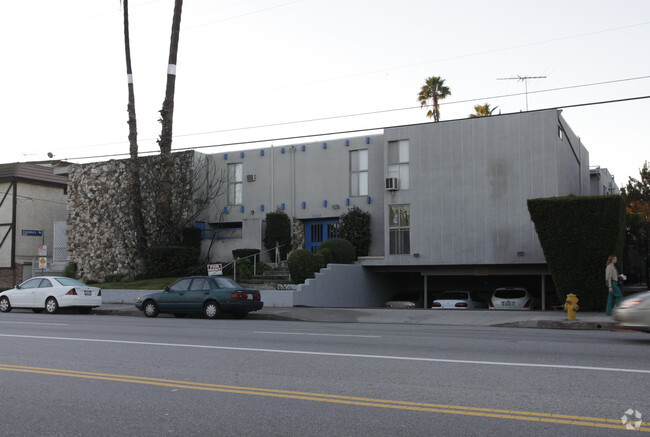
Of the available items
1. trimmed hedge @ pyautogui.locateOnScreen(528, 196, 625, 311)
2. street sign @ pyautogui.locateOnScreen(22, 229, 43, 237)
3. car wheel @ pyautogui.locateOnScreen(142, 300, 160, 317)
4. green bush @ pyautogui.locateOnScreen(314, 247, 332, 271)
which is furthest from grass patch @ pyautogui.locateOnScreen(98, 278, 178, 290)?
trimmed hedge @ pyautogui.locateOnScreen(528, 196, 625, 311)

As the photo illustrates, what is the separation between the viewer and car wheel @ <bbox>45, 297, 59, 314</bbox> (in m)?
23.6

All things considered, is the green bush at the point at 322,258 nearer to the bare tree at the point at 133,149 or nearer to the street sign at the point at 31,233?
the bare tree at the point at 133,149

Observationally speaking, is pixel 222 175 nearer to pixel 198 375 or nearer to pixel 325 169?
pixel 325 169

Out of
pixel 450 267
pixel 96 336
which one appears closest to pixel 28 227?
pixel 450 267

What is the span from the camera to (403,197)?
27359 mm

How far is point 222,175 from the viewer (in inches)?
1291

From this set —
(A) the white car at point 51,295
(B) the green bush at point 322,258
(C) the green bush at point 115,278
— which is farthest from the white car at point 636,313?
(C) the green bush at point 115,278

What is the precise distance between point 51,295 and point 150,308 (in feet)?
15.1

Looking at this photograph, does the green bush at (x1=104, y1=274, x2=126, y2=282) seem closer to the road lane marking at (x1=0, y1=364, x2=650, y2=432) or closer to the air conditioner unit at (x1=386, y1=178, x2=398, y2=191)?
the air conditioner unit at (x1=386, y1=178, x2=398, y2=191)

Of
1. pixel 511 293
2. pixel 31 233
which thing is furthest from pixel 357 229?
pixel 31 233

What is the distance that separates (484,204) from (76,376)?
19.7 metres

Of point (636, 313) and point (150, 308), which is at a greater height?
point (636, 313)

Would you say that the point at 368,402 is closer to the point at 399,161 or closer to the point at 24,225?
the point at 399,161

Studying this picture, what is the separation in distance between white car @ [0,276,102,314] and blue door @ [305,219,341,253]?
10298 mm
